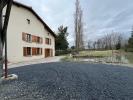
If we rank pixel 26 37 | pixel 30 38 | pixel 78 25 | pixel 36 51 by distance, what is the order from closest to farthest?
pixel 26 37 → pixel 30 38 → pixel 36 51 → pixel 78 25

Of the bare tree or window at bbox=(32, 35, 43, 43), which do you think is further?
the bare tree

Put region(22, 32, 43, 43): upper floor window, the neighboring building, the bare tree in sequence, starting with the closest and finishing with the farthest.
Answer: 1. the neighboring building
2. region(22, 32, 43, 43): upper floor window
3. the bare tree

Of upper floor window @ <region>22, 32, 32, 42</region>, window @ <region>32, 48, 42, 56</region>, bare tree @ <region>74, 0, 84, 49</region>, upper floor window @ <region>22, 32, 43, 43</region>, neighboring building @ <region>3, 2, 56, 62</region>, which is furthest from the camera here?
bare tree @ <region>74, 0, 84, 49</region>

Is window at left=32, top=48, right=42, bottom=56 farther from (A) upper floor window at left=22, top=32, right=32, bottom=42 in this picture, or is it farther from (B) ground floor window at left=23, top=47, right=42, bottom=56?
(A) upper floor window at left=22, top=32, right=32, bottom=42

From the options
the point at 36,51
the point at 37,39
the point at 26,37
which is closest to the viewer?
the point at 26,37

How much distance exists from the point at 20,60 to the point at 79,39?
1561 cm

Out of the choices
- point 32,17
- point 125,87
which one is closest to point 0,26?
point 125,87

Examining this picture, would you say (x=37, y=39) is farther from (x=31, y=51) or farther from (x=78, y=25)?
(x=78, y=25)

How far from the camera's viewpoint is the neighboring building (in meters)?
22.4

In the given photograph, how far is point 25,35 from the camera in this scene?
24844 millimetres

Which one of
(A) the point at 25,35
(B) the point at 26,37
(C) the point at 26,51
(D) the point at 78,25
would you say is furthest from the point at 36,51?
(D) the point at 78,25

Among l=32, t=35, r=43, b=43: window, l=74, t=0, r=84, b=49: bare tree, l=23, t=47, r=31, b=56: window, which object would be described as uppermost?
l=74, t=0, r=84, b=49: bare tree

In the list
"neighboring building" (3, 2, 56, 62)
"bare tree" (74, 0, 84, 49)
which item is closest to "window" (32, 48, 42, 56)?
"neighboring building" (3, 2, 56, 62)

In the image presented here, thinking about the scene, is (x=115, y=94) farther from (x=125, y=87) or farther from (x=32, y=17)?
(x=32, y=17)
